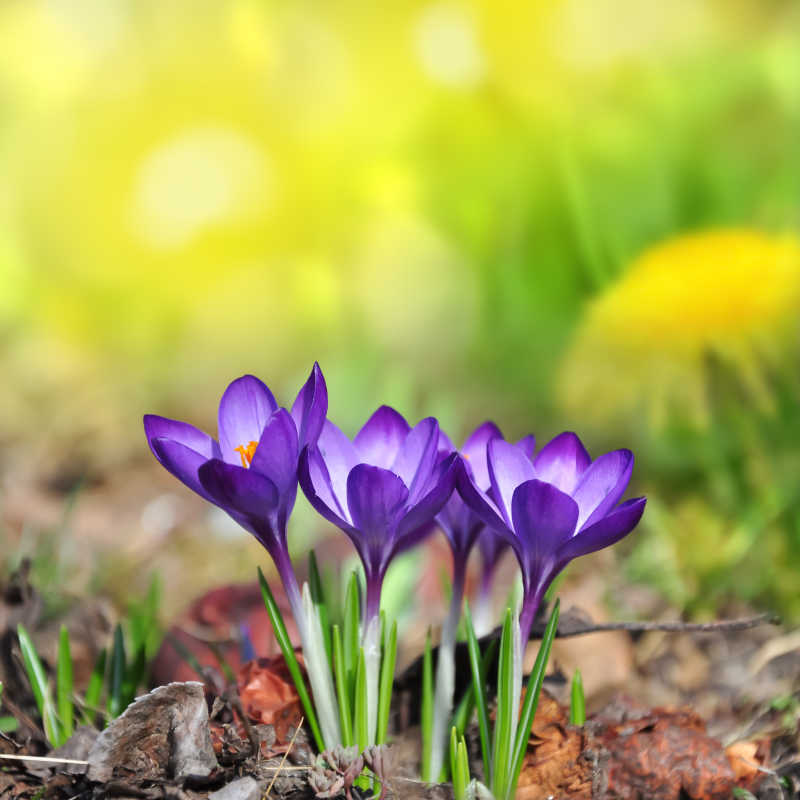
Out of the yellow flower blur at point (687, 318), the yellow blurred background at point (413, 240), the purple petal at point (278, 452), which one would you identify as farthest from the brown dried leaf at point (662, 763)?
the yellow flower blur at point (687, 318)

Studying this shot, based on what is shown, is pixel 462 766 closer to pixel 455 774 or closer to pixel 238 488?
pixel 455 774

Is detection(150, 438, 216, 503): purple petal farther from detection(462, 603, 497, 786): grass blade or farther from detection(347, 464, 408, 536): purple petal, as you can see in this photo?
detection(462, 603, 497, 786): grass blade

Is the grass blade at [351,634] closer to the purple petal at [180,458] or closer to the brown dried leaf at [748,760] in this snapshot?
the purple petal at [180,458]

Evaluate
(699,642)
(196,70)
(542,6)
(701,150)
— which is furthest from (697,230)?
(196,70)

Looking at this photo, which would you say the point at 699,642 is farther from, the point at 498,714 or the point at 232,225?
the point at 232,225

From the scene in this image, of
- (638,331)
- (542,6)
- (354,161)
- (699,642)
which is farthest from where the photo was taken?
(354,161)

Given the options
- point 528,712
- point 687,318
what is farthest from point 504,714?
point 687,318
